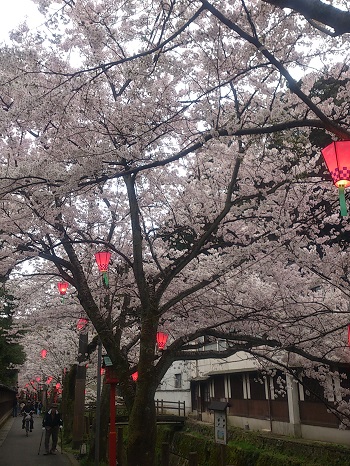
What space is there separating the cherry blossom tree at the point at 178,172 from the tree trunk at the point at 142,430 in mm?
24

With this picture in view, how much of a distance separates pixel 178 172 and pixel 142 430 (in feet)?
19.5

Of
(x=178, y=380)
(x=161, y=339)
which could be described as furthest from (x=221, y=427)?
(x=178, y=380)

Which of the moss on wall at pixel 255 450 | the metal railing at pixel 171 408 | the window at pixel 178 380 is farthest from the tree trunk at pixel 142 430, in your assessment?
the window at pixel 178 380

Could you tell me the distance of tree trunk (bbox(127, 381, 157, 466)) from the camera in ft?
25.1

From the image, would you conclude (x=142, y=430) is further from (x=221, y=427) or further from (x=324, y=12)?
(x=324, y=12)

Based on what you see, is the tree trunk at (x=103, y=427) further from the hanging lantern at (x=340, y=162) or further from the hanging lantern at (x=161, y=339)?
the hanging lantern at (x=340, y=162)

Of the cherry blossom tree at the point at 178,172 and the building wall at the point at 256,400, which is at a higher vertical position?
the cherry blossom tree at the point at 178,172

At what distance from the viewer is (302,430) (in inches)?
694

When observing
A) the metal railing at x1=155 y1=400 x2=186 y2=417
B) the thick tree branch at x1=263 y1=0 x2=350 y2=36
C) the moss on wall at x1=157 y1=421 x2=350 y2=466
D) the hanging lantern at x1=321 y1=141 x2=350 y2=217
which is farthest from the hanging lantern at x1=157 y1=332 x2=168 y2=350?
the metal railing at x1=155 y1=400 x2=186 y2=417

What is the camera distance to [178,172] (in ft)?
36.1

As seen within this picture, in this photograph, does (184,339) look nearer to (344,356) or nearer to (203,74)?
(203,74)

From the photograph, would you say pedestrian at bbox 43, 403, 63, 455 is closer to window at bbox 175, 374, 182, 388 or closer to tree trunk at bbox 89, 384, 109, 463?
tree trunk at bbox 89, 384, 109, 463

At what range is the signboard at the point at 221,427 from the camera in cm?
885

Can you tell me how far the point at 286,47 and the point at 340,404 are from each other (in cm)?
1041
